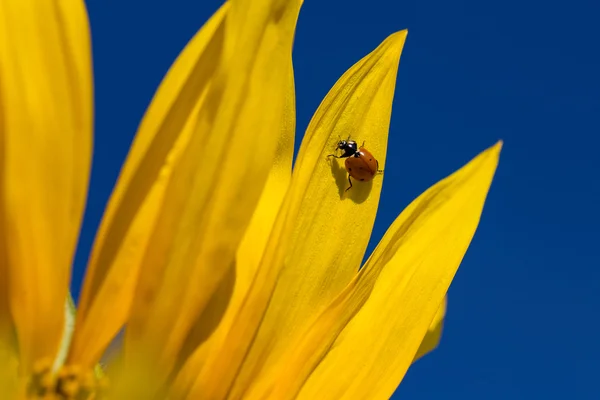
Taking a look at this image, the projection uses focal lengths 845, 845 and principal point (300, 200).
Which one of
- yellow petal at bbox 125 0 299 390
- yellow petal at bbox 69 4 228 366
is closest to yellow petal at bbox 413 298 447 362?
yellow petal at bbox 125 0 299 390

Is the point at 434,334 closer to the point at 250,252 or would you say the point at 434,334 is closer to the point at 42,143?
the point at 250,252

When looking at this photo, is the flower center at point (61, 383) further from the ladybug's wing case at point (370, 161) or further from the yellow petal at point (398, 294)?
the ladybug's wing case at point (370, 161)

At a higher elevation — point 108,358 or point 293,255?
point 293,255

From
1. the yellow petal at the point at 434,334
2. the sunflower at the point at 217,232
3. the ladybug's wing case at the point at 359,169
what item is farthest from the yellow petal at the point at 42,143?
the yellow petal at the point at 434,334

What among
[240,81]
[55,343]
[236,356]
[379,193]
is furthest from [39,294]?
[379,193]

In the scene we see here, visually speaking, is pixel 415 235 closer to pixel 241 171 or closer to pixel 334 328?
pixel 334 328

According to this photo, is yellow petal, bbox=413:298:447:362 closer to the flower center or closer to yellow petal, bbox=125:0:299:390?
yellow petal, bbox=125:0:299:390
